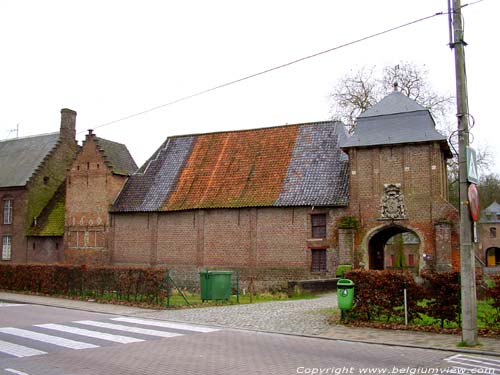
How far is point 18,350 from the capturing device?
10.6 m

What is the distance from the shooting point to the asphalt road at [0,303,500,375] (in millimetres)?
8945

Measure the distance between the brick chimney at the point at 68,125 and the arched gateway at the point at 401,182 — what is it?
23.7 meters

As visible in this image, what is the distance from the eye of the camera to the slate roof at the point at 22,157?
40344mm

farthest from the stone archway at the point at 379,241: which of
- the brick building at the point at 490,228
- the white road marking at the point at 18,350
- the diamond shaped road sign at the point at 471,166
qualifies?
the brick building at the point at 490,228

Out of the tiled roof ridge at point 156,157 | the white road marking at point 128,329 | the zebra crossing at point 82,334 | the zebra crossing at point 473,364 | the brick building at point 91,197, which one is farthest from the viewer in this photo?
the tiled roof ridge at point 156,157

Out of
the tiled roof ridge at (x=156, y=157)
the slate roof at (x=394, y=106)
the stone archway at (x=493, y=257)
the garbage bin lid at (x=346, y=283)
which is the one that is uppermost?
the slate roof at (x=394, y=106)

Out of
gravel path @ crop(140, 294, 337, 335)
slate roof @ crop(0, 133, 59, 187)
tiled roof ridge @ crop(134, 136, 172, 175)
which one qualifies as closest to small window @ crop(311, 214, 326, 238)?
gravel path @ crop(140, 294, 337, 335)

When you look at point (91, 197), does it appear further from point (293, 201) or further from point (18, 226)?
point (293, 201)

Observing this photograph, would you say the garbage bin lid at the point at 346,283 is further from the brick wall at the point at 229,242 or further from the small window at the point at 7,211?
the small window at the point at 7,211

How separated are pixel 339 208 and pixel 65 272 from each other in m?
14.2

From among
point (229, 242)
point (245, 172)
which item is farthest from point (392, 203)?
point (229, 242)

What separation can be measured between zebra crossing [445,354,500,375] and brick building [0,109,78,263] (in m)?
32.4

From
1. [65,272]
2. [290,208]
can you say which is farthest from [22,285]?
[290,208]

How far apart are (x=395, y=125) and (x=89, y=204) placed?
67.9ft
